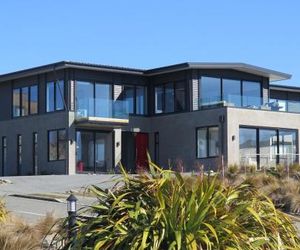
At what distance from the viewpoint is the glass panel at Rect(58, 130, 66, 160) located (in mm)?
38156

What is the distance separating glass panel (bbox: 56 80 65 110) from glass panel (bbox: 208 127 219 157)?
8472 millimetres

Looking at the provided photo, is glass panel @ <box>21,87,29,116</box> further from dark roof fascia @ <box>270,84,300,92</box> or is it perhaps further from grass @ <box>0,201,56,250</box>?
grass @ <box>0,201,56,250</box>

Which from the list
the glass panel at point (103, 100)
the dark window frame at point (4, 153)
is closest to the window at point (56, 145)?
the glass panel at point (103, 100)

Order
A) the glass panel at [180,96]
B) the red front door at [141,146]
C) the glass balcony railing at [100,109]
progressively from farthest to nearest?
the red front door at [141,146] < the glass panel at [180,96] < the glass balcony railing at [100,109]

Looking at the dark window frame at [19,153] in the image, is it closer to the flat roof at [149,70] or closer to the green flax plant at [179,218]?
the flat roof at [149,70]

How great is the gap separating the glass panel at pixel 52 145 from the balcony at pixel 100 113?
6.74 ft

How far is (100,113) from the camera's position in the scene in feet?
126

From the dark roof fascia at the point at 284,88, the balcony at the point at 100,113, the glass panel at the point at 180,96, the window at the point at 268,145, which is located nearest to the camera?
the window at the point at 268,145

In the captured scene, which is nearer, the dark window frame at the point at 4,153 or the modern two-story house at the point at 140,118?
the modern two-story house at the point at 140,118

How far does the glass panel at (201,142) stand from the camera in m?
38.1

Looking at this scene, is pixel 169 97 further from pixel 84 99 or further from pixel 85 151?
→ pixel 85 151

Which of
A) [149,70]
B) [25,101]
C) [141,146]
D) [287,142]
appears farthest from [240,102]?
[25,101]

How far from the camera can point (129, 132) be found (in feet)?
133

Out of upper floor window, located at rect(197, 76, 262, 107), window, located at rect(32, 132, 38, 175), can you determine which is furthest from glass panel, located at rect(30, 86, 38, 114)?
upper floor window, located at rect(197, 76, 262, 107)
